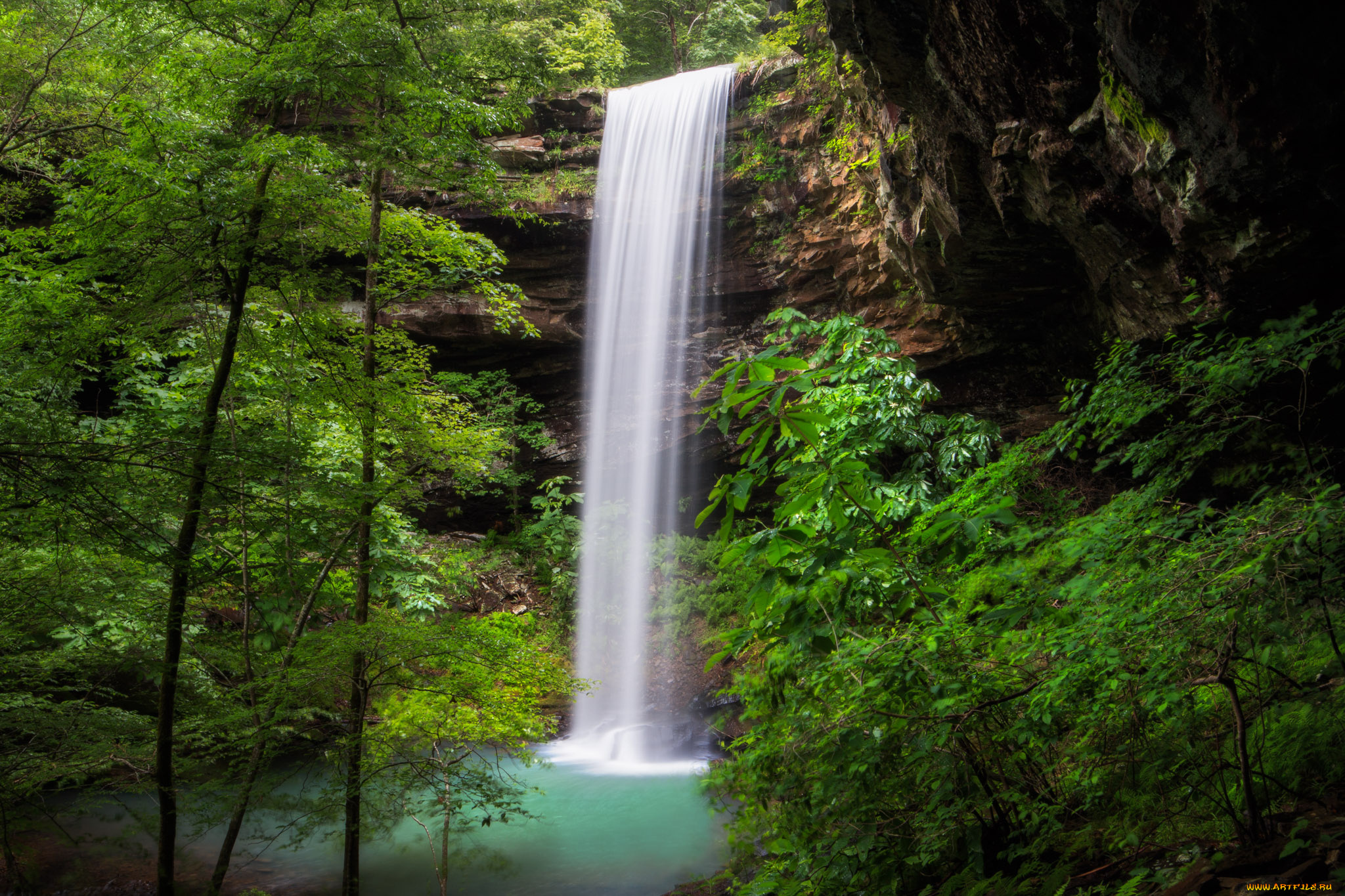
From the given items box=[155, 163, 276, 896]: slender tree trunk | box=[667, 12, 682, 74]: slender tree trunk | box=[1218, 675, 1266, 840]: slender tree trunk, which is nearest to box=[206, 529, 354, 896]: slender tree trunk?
box=[155, 163, 276, 896]: slender tree trunk

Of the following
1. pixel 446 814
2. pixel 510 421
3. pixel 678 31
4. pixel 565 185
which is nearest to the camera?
pixel 446 814

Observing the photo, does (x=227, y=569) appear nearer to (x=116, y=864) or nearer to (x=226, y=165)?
(x=226, y=165)

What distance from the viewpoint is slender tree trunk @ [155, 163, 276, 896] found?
3400mm

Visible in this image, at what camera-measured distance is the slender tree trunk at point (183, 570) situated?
3.40 meters

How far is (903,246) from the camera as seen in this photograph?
767 centimetres

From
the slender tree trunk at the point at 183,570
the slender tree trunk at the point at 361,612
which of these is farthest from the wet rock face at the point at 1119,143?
the slender tree trunk at the point at 183,570

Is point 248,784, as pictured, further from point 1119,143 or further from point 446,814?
point 1119,143

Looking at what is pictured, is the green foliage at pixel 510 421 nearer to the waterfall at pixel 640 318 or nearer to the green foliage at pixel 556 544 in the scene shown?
the green foliage at pixel 556 544

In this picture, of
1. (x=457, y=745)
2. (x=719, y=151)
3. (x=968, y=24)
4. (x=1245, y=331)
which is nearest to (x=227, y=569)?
(x=457, y=745)

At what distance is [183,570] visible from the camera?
131 inches

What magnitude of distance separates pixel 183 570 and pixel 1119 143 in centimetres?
577

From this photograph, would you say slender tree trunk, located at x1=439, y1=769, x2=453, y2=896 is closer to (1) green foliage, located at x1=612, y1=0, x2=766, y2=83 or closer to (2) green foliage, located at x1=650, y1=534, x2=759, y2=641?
(2) green foliage, located at x1=650, y1=534, x2=759, y2=641

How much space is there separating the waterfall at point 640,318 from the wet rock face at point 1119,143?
660 centimetres

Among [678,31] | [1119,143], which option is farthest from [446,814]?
[678,31]
